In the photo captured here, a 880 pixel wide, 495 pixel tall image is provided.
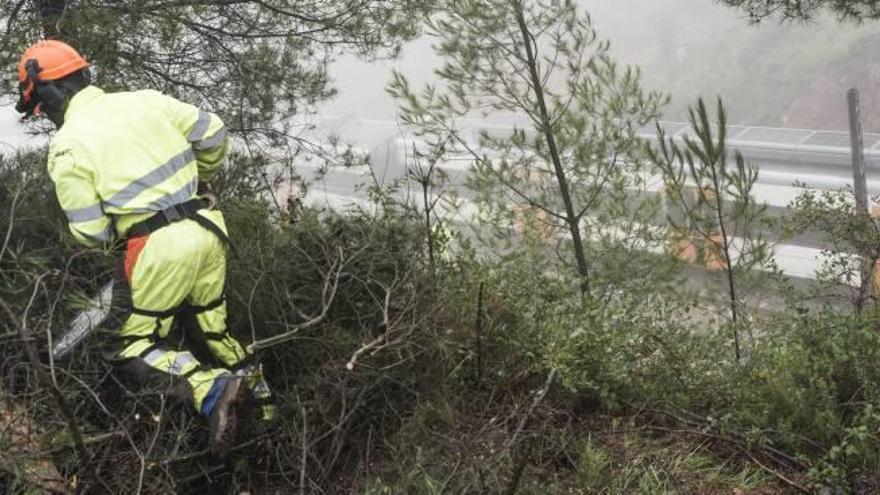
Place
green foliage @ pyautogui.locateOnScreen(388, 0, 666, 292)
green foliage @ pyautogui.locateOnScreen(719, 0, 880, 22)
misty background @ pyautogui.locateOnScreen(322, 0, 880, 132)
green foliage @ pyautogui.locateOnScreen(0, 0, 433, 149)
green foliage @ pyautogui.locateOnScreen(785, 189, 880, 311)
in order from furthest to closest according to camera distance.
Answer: misty background @ pyautogui.locateOnScreen(322, 0, 880, 132)
green foliage @ pyautogui.locateOnScreen(388, 0, 666, 292)
green foliage @ pyautogui.locateOnScreen(719, 0, 880, 22)
green foliage @ pyautogui.locateOnScreen(0, 0, 433, 149)
green foliage @ pyautogui.locateOnScreen(785, 189, 880, 311)

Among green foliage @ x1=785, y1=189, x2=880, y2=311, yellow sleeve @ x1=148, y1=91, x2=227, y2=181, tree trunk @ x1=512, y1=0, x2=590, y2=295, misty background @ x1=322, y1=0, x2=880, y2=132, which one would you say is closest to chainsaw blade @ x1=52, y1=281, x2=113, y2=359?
yellow sleeve @ x1=148, y1=91, x2=227, y2=181

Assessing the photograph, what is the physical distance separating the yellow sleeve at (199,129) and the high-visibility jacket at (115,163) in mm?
62

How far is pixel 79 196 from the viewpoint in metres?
3.23

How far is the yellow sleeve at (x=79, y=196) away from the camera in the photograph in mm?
3199

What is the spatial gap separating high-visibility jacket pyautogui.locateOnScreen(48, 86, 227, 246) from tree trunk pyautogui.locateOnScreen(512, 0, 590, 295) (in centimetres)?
344

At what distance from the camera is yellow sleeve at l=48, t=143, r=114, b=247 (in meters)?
3.20

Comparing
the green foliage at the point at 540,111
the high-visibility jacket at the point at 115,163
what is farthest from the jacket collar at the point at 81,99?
the green foliage at the point at 540,111

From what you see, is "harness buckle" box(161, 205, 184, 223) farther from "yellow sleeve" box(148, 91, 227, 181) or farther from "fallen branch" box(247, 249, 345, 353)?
"fallen branch" box(247, 249, 345, 353)

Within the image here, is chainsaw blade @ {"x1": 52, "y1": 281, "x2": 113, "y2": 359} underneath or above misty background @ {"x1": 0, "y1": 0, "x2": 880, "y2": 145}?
underneath

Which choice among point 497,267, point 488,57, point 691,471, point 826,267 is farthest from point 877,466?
point 488,57

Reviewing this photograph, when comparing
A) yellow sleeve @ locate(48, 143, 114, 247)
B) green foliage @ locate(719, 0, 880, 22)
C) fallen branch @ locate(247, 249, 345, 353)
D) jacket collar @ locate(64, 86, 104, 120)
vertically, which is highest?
green foliage @ locate(719, 0, 880, 22)

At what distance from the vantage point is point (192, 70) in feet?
20.7

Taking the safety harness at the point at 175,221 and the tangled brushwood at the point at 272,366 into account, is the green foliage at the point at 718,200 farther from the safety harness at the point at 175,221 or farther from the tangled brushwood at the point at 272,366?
the safety harness at the point at 175,221

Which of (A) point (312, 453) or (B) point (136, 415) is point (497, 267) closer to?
(A) point (312, 453)
